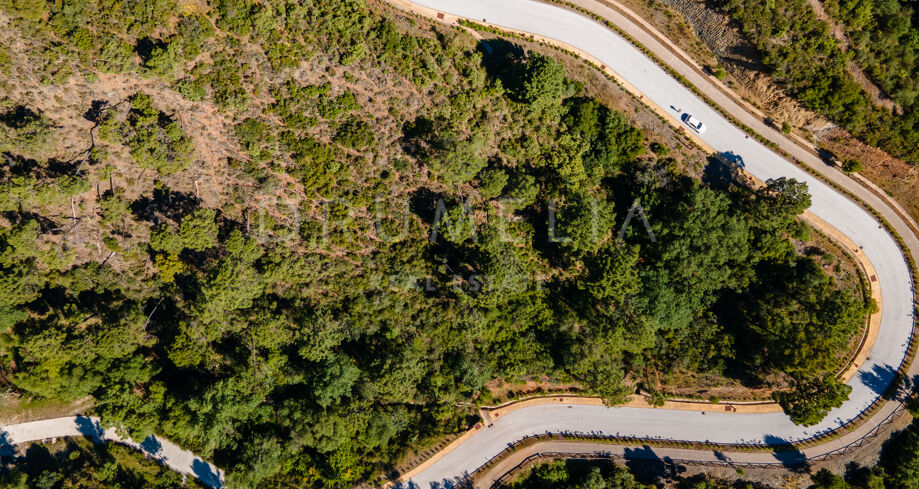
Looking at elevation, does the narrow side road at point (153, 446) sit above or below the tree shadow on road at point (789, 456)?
below

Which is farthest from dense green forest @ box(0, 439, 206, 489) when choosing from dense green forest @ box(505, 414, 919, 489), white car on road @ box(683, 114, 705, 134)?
white car on road @ box(683, 114, 705, 134)

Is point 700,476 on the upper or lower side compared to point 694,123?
lower

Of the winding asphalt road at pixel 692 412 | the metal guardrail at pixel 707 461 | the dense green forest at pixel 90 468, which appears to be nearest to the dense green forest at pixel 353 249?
the winding asphalt road at pixel 692 412

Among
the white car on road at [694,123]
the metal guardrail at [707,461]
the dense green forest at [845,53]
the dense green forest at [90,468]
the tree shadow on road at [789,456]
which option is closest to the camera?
the dense green forest at [845,53]

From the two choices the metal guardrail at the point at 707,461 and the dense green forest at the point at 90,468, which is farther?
the metal guardrail at the point at 707,461

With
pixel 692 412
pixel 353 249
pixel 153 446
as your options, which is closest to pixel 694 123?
pixel 692 412

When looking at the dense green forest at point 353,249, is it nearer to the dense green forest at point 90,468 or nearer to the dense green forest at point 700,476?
the dense green forest at point 90,468

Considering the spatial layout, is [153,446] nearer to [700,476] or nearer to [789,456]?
[700,476]
